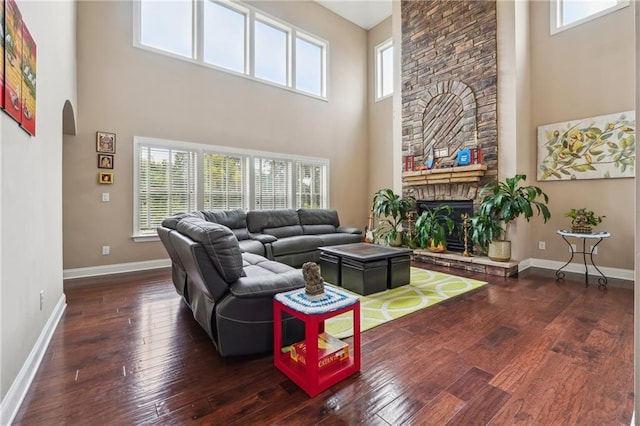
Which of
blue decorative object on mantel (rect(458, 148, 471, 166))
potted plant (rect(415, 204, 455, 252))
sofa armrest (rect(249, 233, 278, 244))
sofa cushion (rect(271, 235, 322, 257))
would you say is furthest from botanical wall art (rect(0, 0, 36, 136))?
blue decorative object on mantel (rect(458, 148, 471, 166))

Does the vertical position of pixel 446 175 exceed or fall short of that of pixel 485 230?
it exceeds it

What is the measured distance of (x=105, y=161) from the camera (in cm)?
430

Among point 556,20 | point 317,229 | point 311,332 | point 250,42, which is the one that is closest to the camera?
point 311,332

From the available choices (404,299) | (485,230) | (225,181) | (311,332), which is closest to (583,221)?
(485,230)

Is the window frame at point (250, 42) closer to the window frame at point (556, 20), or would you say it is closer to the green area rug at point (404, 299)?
the window frame at point (556, 20)

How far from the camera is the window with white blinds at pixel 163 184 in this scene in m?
4.63

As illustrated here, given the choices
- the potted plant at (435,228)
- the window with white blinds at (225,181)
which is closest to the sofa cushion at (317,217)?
the window with white blinds at (225,181)

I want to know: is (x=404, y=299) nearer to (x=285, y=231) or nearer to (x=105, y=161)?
(x=285, y=231)

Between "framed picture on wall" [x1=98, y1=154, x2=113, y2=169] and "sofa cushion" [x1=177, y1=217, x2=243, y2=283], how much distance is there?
3.37 metres

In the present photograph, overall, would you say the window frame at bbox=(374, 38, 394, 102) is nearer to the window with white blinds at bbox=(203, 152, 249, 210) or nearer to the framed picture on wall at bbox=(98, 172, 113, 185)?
the window with white blinds at bbox=(203, 152, 249, 210)

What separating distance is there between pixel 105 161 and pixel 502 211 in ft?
19.2

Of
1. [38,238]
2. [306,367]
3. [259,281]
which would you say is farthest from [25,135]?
[306,367]

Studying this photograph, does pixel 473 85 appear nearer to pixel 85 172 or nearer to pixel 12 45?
pixel 12 45

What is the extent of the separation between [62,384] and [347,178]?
6.34 metres
